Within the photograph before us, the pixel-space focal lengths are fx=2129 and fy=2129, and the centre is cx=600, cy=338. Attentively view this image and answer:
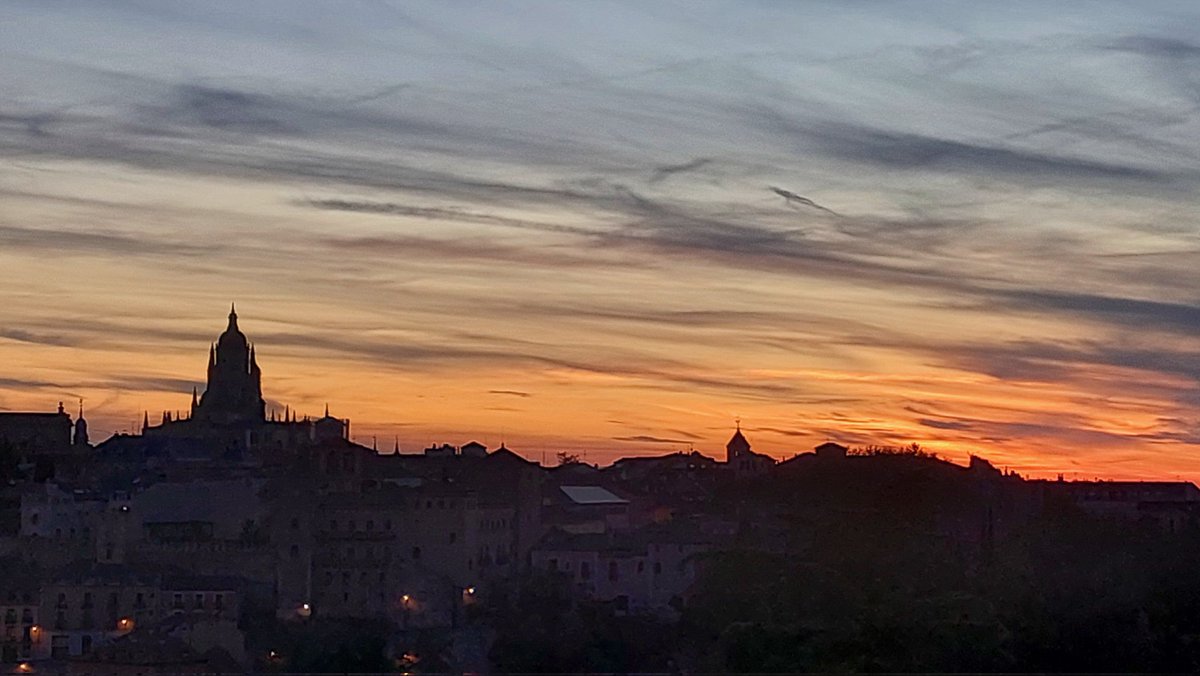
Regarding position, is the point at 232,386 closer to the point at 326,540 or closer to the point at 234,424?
the point at 234,424

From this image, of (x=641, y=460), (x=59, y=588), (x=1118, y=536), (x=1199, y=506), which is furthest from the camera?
(x=641, y=460)

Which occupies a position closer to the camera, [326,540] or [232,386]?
[326,540]

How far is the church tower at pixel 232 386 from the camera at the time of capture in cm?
6706

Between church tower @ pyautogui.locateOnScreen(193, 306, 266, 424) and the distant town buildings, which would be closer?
the distant town buildings

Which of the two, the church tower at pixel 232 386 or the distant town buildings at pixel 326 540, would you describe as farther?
the church tower at pixel 232 386

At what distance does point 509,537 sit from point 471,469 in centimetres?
401

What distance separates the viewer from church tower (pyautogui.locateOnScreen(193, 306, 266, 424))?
220ft

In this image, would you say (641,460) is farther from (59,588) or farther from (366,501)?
(59,588)

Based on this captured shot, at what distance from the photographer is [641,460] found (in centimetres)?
6788

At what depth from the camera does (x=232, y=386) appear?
2694 inches

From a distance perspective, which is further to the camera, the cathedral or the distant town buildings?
the cathedral

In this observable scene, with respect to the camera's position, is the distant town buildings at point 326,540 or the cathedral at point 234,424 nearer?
the distant town buildings at point 326,540

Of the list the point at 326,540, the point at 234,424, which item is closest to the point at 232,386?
the point at 234,424

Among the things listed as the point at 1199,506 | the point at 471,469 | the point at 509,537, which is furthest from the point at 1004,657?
the point at 1199,506
